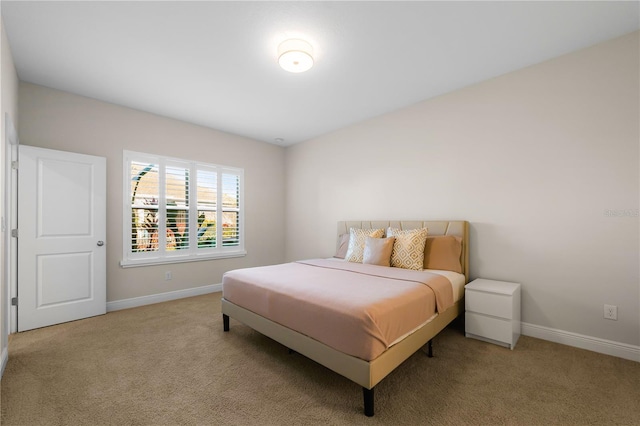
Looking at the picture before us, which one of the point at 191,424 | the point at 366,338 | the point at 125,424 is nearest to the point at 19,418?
the point at 125,424

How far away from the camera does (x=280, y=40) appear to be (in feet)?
7.70

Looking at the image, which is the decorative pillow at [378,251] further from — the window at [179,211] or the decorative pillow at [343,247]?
the window at [179,211]

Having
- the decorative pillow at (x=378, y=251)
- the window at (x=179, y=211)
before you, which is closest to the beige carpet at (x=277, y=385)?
the decorative pillow at (x=378, y=251)

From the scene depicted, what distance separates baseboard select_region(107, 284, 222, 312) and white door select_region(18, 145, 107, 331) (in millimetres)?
186

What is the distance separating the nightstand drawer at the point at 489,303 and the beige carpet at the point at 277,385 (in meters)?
0.31

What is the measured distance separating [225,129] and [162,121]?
3.02 feet

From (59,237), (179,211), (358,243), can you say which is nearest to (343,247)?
(358,243)

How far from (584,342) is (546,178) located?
1.52 metres

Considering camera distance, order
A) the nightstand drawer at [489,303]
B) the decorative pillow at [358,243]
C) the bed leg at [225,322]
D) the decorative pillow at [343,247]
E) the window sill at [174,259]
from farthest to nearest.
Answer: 1. the decorative pillow at [343,247]
2. the window sill at [174,259]
3. the decorative pillow at [358,243]
4. the bed leg at [225,322]
5. the nightstand drawer at [489,303]

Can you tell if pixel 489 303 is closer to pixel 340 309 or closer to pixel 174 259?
pixel 340 309

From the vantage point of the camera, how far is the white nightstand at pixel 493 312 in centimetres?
245

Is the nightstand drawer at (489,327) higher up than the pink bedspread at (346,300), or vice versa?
the pink bedspread at (346,300)

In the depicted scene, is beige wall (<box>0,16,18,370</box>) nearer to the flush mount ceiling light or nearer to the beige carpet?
the beige carpet

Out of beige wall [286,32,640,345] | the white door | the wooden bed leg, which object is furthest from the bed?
the white door
